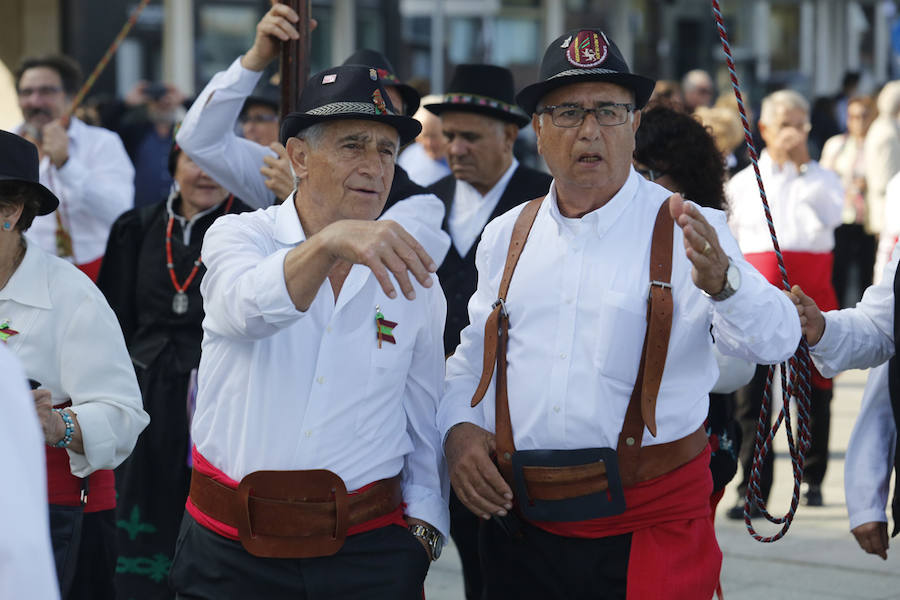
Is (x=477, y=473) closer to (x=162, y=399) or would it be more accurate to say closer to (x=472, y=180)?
(x=162, y=399)

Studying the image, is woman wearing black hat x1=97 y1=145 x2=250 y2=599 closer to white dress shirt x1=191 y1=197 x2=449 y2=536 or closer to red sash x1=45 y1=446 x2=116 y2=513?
→ red sash x1=45 y1=446 x2=116 y2=513

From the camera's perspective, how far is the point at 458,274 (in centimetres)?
541

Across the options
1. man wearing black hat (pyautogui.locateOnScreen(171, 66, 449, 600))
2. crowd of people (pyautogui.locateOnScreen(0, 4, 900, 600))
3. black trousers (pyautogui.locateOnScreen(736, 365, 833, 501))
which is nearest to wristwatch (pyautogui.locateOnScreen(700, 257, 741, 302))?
crowd of people (pyautogui.locateOnScreen(0, 4, 900, 600))

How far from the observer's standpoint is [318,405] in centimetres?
323

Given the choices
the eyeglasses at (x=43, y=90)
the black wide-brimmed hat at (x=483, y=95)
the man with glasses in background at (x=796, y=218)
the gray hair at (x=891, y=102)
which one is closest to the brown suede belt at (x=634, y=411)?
the black wide-brimmed hat at (x=483, y=95)

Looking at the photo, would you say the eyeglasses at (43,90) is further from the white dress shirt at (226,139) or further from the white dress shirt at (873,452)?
the white dress shirt at (873,452)

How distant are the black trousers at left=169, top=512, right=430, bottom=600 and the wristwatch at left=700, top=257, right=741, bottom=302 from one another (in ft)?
3.15

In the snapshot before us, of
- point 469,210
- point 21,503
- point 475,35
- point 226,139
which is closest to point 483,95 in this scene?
point 469,210

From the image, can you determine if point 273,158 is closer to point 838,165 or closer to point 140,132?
point 140,132

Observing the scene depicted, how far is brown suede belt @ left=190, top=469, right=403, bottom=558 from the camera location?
3203 mm

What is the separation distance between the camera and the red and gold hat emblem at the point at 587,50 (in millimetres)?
3471

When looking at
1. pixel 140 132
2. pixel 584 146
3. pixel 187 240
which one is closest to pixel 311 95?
pixel 584 146

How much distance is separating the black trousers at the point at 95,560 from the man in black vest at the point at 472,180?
4.85 ft

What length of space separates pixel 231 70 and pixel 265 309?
6.83 feet
